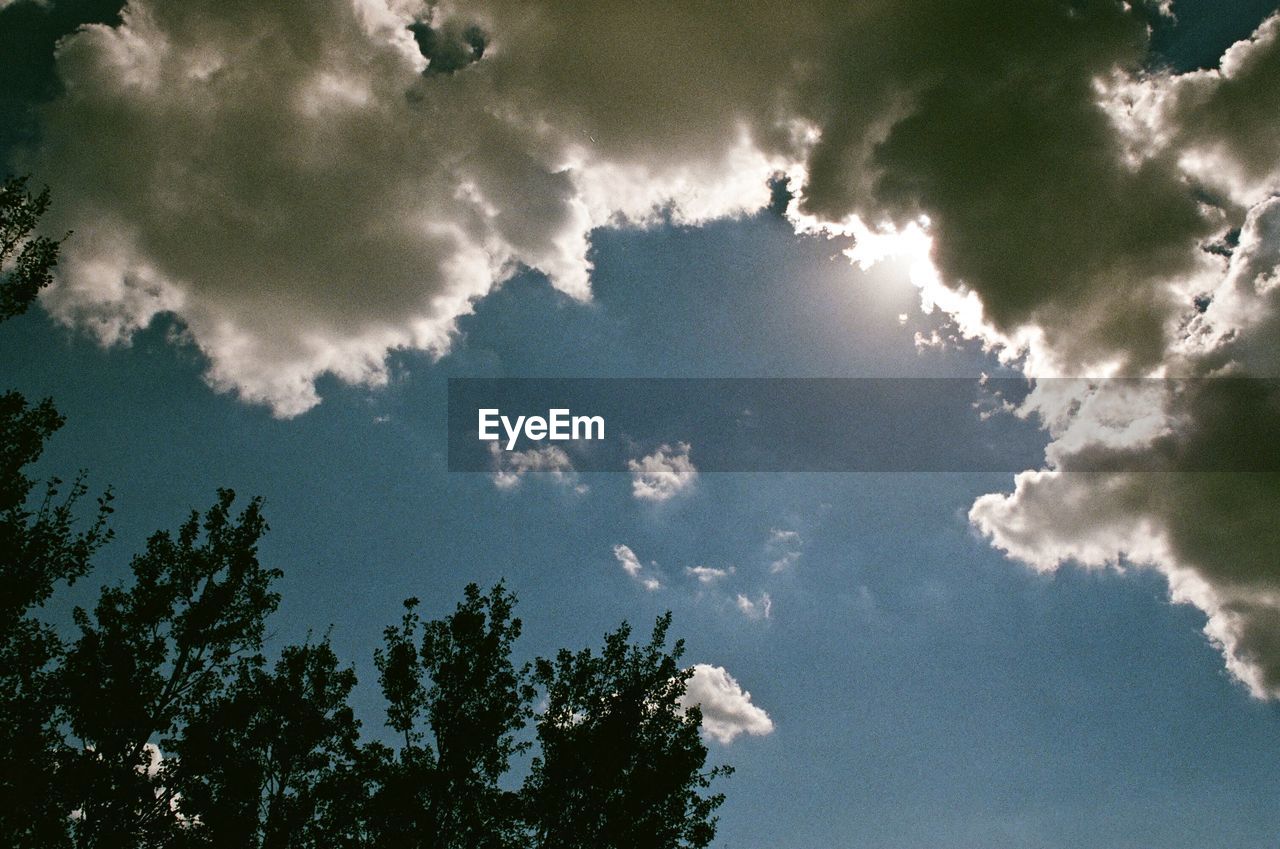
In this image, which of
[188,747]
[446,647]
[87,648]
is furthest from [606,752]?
[87,648]

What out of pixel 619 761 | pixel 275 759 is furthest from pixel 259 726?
pixel 619 761

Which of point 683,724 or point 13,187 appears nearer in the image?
point 13,187

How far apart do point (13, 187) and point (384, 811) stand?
24473 millimetres

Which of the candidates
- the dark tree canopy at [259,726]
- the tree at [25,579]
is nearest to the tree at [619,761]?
the dark tree canopy at [259,726]

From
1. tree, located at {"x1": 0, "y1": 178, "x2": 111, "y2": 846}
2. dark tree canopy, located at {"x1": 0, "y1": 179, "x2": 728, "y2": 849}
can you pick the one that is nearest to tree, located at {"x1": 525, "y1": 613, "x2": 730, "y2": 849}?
dark tree canopy, located at {"x1": 0, "y1": 179, "x2": 728, "y2": 849}

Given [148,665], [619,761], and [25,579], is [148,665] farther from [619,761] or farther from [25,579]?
[619,761]

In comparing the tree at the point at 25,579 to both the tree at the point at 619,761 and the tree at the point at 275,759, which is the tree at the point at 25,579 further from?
the tree at the point at 619,761

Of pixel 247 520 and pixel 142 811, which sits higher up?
pixel 247 520

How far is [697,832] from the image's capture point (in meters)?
26.8

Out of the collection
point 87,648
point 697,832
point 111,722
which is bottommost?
point 697,832

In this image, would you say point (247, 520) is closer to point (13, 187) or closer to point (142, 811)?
point (142, 811)

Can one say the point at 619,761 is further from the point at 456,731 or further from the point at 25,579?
the point at 25,579

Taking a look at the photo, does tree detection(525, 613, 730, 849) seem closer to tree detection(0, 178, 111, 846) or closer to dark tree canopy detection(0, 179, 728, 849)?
dark tree canopy detection(0, 179, 728, 849)

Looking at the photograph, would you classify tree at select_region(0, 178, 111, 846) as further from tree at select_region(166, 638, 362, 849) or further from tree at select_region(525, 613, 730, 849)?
tree at select_region(525, 613, 730, 849)
